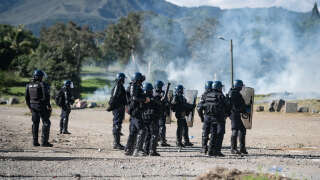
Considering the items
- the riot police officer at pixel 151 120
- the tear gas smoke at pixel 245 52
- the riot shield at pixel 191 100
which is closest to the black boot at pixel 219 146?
the riot police officer at pixel 151 120

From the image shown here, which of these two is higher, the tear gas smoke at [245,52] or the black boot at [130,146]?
the tear gas smoke at [245,52]

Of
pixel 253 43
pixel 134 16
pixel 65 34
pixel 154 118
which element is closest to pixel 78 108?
pixel 253 43

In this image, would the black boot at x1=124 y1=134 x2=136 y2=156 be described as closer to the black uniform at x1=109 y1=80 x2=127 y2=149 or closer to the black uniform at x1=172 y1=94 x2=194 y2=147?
the black uniform at x1=109 y1=80 x2=127 y2=149

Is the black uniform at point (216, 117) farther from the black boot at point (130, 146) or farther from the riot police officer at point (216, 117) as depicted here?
the black boot at point (130, 146)

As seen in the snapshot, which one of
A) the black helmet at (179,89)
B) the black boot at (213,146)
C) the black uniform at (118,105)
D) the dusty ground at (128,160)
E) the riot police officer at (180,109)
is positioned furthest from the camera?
the black helmet at (179,89)

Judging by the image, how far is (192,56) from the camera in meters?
67.8

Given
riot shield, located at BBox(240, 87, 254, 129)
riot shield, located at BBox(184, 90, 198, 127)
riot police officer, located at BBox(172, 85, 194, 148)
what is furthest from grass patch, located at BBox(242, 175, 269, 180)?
riot shield, located at BBox(184, 90, 198, 127)

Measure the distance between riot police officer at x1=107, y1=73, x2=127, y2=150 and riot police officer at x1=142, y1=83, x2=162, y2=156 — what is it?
4.20 ft

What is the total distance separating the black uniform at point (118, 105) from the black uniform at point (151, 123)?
1371 millimetres

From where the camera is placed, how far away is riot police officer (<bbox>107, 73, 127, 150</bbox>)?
483 inches

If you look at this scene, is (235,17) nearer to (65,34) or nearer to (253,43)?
(253,43)

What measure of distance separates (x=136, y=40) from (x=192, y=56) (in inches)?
340

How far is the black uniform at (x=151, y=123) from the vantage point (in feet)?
36.6

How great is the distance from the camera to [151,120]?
11.2 meters
